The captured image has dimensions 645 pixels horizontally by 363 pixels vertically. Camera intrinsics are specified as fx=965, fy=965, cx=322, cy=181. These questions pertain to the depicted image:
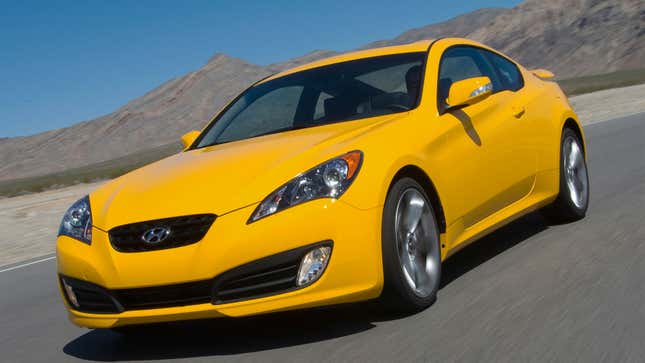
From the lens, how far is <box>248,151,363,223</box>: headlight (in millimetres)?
4414

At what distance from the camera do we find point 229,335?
194 inches

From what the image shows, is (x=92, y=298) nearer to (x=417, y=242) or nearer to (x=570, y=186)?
(x=417, y=242)

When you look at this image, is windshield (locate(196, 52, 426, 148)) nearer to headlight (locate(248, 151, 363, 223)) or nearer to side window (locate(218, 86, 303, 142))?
side window (locate(218, 86, 303, 142))

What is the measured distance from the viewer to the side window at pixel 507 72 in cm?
686

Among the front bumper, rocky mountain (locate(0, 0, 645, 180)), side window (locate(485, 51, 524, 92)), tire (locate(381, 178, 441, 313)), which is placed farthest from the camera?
rocky mountain (locate(0, 0, 645, 180))

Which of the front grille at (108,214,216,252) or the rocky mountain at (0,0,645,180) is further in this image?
the rocky mountain at (0,0,645,180)

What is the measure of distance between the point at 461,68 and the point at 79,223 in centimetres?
285

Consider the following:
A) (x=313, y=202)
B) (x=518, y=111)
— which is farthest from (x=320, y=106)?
(x=313, y=202)

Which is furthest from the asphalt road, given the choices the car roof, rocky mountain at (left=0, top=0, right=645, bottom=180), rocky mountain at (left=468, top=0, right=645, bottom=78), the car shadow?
rocky mountain at (left=468, top=0, right=645, bottom=78)

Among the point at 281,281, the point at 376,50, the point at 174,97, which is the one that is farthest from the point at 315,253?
the point at 174,97

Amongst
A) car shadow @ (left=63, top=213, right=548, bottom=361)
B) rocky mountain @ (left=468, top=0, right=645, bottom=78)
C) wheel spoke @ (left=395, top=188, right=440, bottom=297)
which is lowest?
rocky mountain @ (left=468, top=0, right=645, bottom=78)

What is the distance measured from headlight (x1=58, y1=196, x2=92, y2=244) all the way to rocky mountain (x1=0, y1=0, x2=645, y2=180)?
13420 cm

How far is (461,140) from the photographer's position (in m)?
5.61

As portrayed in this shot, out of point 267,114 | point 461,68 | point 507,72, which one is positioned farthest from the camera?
point 507,72
